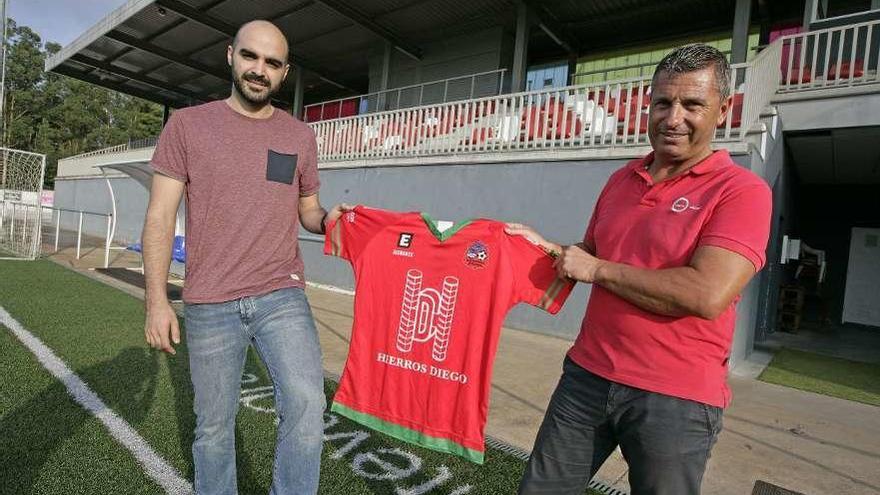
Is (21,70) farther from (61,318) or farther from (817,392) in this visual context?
(817,392)

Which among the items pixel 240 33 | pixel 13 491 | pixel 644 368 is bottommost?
pixel 13 491

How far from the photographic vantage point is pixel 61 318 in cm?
633

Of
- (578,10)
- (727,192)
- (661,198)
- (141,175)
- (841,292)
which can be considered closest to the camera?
(727,192)

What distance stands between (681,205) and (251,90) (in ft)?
5.34

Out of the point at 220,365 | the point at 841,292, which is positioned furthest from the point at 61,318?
the point at 841,292

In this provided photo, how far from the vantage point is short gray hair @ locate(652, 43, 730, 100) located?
1427 millimetres

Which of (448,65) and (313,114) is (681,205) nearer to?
(448,65)

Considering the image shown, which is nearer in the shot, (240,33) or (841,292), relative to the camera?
(240,33)

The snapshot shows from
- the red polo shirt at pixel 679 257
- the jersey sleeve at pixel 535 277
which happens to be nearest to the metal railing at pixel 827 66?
the jersey sleeve at pixel 535 277

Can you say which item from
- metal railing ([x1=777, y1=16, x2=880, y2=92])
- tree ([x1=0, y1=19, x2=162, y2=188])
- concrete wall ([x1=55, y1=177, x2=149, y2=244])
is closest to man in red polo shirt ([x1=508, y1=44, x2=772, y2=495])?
metal railing ([x1=777, y1=16, x2=880, y2=92])

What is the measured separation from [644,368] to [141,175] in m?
11.2

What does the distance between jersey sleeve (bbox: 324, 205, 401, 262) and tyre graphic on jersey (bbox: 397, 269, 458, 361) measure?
35 centimetres

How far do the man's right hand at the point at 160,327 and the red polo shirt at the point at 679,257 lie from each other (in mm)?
1522

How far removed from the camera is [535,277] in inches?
89.0
